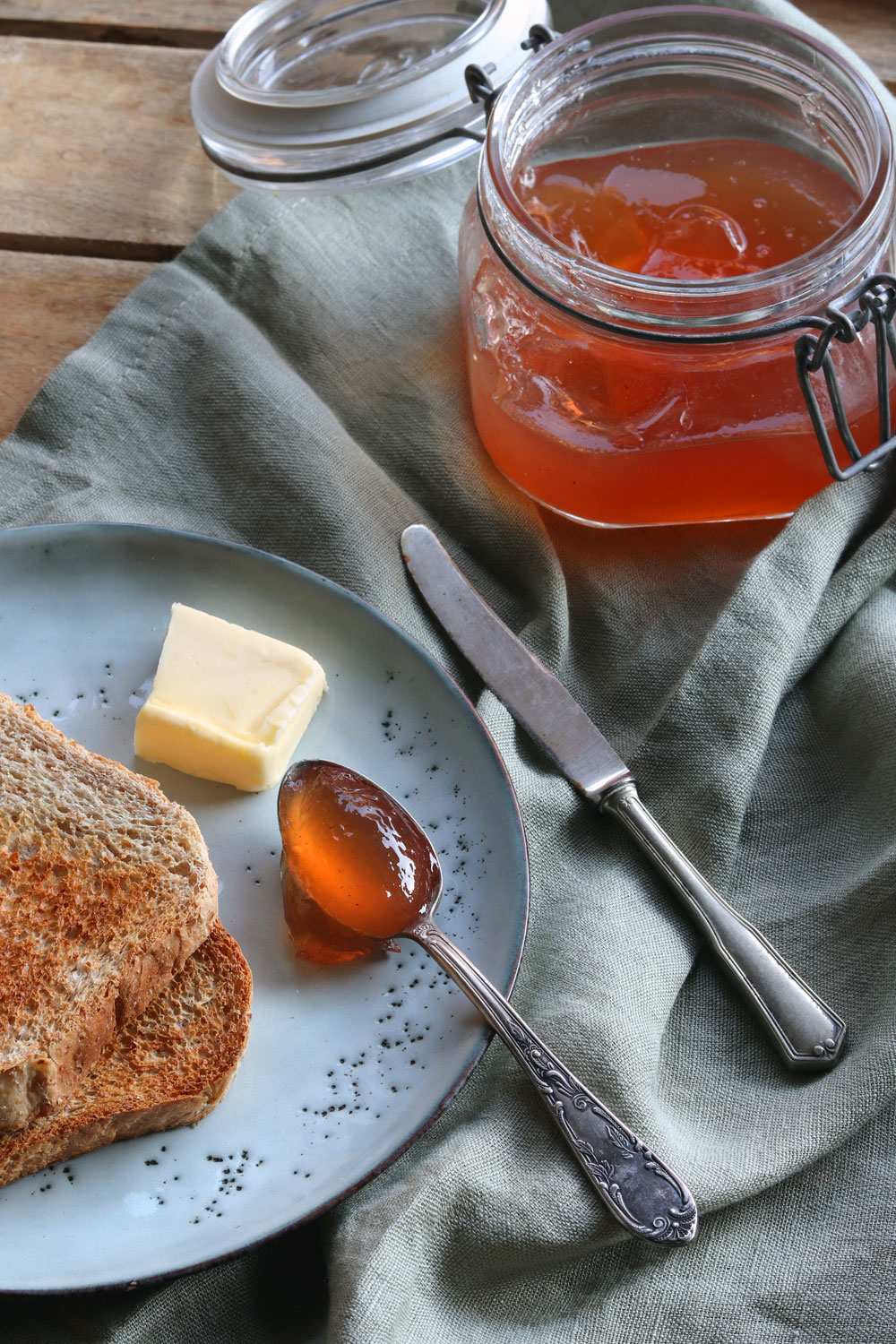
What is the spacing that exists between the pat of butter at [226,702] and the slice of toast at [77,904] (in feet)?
0.25

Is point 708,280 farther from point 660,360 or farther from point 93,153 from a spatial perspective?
point 93,153

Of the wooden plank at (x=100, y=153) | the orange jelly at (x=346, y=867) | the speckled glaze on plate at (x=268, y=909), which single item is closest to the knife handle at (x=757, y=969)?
the speckled glaze on plate at (x=268, y=909)

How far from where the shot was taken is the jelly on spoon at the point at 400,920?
1426 mm

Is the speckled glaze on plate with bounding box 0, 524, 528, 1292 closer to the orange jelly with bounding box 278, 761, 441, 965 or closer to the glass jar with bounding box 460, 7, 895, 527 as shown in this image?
the orange jelly with bounding box 278, 761, 441, 965

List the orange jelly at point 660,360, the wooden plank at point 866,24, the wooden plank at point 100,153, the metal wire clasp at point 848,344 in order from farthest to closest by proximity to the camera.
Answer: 1. the wooden plank at point 866,24
2. the wooden plank at point 100,153
3. the orange jelly at point 660,360
4. the metal wire clasp at point 848,344

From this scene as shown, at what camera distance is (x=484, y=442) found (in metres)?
2.14

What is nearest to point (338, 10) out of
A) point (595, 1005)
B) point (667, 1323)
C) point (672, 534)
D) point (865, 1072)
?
point (672, 534)

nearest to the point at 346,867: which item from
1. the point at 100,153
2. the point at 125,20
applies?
the point at 100,153

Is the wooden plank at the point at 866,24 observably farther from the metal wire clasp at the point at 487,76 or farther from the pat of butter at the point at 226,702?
the pat of butter at the point at 226,702

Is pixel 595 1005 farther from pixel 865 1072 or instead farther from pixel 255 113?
pixel 255 113

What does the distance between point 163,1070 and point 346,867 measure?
0.32 metres

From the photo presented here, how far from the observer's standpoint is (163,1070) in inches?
57.7

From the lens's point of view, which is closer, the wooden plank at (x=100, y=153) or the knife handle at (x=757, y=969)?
the knife handle at (x=757, y=969)

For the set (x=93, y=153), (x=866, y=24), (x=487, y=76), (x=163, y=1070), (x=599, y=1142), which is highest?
(x=866, y=24)
